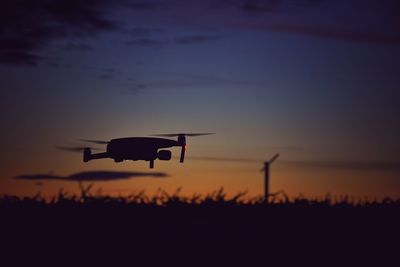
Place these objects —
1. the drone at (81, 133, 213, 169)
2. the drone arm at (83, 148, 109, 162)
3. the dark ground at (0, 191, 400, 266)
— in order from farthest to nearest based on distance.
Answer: the drone arm at (83, 148, 109, 162) → the drone at (81, 133, 213, 169) → the dark ground at (0, 191, 400, 266)

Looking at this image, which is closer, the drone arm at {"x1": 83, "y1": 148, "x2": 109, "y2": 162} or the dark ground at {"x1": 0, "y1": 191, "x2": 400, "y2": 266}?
the dark ground at {"x1": 0, "y1": 191, "x2": 400, "y2": 266}

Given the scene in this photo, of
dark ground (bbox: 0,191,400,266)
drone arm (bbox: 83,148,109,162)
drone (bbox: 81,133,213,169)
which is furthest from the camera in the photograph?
drone arm (bbox: 83,148,109,162)

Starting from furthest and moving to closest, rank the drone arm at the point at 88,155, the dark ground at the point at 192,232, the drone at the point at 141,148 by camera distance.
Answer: the drone arm at the point at 88,155 → the drone at the point at 141,148 → the dark ground at the point at 192,232

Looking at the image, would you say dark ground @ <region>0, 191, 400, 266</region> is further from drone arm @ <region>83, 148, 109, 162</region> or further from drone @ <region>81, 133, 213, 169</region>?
drone arm @ <region>83, 148, 109, 162</region>

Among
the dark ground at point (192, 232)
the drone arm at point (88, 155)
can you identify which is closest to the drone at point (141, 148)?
the drone arm at point (88, 155)

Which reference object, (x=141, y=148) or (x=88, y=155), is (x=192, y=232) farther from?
(x=88, y=155)

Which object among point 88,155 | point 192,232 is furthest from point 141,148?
point 192,232

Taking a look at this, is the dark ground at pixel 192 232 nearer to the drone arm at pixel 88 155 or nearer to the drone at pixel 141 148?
the drone at pixel 141 148

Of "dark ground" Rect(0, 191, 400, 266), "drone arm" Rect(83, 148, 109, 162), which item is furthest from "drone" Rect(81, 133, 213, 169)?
"dark ground" Rect(0, 191, 400, 266)
